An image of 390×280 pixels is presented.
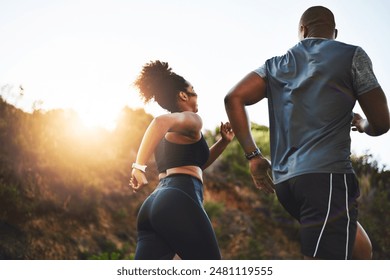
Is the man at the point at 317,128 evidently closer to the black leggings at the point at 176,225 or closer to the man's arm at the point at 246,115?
the man's arm at the point at 246,115

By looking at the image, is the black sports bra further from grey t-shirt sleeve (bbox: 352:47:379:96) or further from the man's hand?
grey t-shirt sleeve (bbox: 352:47:379:96)

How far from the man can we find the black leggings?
51cm

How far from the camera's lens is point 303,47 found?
2.08 m

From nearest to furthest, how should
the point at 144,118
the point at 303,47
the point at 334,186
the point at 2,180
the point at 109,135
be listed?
the point at 334,186 < the point at 303,47 < the point at 2,180 < the point at 109,135 < the point at 144,118

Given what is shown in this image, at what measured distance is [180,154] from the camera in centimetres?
263

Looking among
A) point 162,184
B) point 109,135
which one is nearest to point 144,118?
point 109,135

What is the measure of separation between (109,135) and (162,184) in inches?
279

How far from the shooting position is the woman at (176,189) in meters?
2.43

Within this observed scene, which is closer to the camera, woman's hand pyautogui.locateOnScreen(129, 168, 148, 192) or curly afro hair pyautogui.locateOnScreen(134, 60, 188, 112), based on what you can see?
woman's hand pyautogui.locateOnScreen(129, 168, 148, 192)

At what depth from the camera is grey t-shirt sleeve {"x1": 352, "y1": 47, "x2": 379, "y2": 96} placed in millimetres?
1892

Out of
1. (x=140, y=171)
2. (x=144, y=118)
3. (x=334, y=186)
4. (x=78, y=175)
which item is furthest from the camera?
(x=144, y=118)

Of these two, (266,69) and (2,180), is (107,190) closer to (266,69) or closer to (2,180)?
(2,180)

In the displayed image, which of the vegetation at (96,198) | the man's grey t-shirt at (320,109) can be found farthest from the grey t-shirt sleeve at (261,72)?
the vegetation at (96,198)

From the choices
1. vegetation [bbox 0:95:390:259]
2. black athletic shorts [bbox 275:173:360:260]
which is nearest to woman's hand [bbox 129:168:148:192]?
black athletic shorts [bbox 275:173:360:260]
